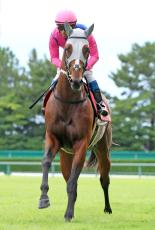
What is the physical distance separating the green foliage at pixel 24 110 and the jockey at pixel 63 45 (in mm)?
37282

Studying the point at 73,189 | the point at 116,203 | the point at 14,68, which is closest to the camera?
the point at 73,189

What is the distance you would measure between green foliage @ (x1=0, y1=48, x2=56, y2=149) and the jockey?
3728 cm

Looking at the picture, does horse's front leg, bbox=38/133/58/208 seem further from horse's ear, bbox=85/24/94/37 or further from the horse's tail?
the horse's tail

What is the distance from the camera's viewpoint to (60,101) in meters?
8.87

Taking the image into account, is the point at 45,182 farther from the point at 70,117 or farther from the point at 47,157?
the point at 70,117

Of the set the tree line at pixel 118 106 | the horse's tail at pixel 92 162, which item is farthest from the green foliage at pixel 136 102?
the horse's tail at pixel 92 162

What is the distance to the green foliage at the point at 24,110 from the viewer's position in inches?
1885

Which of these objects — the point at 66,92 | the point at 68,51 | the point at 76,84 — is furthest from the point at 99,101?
the point at 76,84

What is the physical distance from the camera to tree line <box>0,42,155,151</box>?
1802 inches

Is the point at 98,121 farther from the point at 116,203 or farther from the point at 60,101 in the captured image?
the point at 116,203

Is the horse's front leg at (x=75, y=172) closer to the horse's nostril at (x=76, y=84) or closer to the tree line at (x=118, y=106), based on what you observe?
the horse's nostril at (x=76, y=84)

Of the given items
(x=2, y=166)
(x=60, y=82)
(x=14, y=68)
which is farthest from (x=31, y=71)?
(x=60, y=82)

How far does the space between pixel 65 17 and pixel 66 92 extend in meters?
0.98

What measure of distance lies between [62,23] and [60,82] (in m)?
0.76
